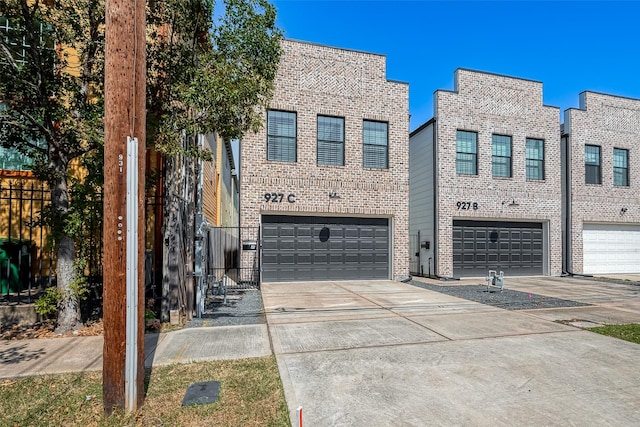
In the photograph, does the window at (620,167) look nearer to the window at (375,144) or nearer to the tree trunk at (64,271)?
the window at (375,144)

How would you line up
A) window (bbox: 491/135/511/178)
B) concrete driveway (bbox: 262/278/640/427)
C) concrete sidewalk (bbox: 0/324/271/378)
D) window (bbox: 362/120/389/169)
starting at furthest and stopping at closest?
window (bbox: 491/135/511/178), window (bbox: 362/120/389/169), concrete sidewalk (bbox: 0/324/271/378), concrete driveway (bbox: 262/278/640/427)

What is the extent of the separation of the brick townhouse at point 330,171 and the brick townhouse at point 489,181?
197 cm

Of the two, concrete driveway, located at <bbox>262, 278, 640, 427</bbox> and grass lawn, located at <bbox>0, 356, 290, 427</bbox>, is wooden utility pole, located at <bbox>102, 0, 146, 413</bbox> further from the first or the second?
concrete driveway, located at <bbox>262, 278, 640, 427</bbox>

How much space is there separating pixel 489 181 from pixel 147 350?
52.0 ft

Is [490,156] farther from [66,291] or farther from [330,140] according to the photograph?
[66,291]

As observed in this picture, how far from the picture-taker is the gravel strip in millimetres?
9922

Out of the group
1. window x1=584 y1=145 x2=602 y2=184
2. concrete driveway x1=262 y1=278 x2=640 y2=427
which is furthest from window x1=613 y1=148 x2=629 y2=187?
concrete driveway x1=262 y1=278 x2=640 y2=427

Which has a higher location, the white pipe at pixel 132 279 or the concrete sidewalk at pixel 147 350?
the white pipe at pixel 132 279

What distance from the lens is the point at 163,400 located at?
13.1 feet

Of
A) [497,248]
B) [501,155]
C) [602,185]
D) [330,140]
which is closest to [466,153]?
[501,155]

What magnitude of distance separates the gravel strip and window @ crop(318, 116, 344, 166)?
615 centimetres

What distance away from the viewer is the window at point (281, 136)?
14.4 metres

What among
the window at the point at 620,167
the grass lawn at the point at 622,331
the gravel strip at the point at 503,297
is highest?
the window at the point at 620,167

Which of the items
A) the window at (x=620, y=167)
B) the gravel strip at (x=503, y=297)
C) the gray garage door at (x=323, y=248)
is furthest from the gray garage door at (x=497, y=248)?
the window at (x=620, y=167)
